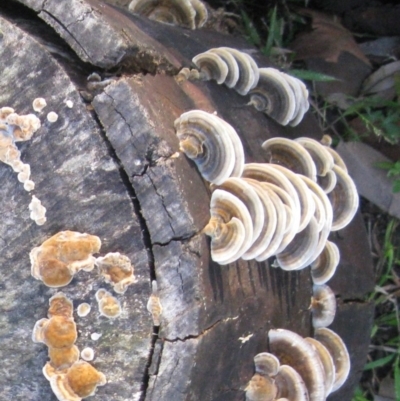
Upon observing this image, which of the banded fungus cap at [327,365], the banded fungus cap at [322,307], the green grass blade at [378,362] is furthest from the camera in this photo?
the green grass blade at [378,362]

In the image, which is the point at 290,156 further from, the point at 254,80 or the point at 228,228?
the point at 228,228

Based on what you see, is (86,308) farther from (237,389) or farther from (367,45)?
→ (367,45)

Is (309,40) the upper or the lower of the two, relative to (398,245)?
upper

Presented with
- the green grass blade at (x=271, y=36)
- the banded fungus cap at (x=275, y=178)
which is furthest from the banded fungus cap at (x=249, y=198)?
the green grass blade at (x=271, y=36)

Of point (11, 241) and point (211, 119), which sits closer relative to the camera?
point (211, 119)

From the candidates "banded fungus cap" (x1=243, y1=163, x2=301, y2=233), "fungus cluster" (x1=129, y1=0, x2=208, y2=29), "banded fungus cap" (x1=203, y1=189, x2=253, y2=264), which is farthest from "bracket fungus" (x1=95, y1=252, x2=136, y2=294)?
"fungus cluster" (x1=129, y1=0, x2=208, y2=29)

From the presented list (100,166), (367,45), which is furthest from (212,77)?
(367,45)

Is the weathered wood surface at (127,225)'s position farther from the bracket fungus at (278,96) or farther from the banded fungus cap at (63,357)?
the bracket fungus at (278,96)
